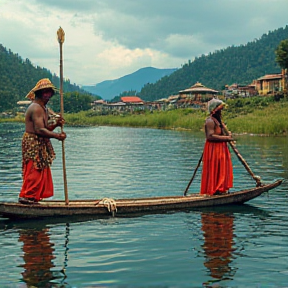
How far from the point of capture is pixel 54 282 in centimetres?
676

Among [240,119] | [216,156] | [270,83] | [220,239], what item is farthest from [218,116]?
[270,83]

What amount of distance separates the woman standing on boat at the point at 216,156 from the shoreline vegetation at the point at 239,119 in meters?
28.2

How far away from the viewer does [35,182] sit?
9883 mm

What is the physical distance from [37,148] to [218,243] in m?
3.93

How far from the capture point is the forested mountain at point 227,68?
16712 cm

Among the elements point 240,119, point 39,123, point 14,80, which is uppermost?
point 14,80

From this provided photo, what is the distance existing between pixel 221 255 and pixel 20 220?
14.0ft

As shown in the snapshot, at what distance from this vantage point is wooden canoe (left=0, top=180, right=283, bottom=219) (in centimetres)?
988

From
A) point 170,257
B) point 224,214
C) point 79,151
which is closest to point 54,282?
point 170,257

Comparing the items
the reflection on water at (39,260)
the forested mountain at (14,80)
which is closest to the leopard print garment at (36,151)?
the reflection on water at (39,260)

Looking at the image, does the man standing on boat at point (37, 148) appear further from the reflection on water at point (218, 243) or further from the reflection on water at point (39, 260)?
the reflection on water at point (218, 243)

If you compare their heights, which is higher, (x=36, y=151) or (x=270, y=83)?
(x=270, y=83)

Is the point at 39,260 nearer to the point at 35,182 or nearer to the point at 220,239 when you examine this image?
the point at 35,182

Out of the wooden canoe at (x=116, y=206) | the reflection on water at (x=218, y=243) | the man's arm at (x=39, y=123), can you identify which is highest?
the man's arm at (x=39, y=123)
